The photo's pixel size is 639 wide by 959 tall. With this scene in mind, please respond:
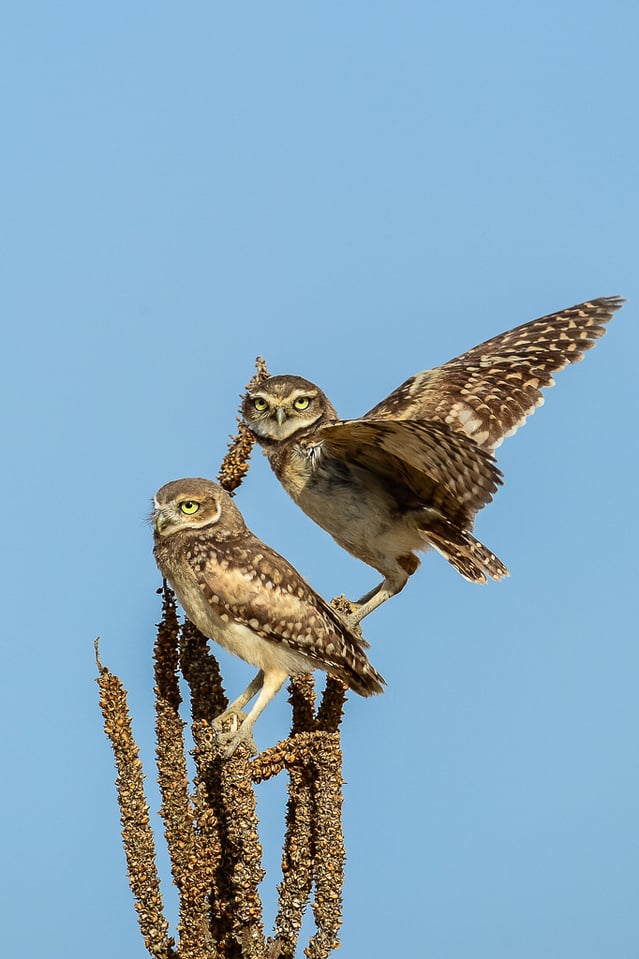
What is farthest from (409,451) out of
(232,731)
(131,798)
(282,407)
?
(131,798)

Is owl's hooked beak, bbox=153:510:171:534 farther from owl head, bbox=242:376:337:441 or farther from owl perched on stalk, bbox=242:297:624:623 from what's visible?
owl head, bbox=242:376:337:441

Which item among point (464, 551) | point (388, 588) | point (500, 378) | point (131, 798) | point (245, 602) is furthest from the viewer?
point (500, 378)

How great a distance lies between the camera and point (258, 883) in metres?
5.69

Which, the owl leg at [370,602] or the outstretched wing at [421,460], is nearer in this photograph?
the outstretched wing at [421,460]

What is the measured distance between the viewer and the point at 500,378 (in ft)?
26.3

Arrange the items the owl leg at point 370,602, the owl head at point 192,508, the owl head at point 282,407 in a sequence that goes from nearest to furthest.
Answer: the owl head at point 192,508
the owl leg at point 370,602
the owl head at point 282,407

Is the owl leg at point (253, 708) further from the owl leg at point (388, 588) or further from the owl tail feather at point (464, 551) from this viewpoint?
the owl leg at point (388, 588)

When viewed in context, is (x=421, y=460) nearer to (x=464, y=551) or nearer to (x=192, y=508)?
(x=464, y=551)

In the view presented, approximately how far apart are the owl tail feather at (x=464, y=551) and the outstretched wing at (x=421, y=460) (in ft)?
0.28

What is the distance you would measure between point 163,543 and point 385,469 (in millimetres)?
1342

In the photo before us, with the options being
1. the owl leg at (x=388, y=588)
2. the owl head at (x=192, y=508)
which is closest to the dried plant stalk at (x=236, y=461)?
the owl head at (x=192, y=508)

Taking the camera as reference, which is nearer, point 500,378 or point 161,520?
point 161,520

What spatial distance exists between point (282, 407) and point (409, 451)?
1055 mm

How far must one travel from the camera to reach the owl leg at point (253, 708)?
5.77 m
